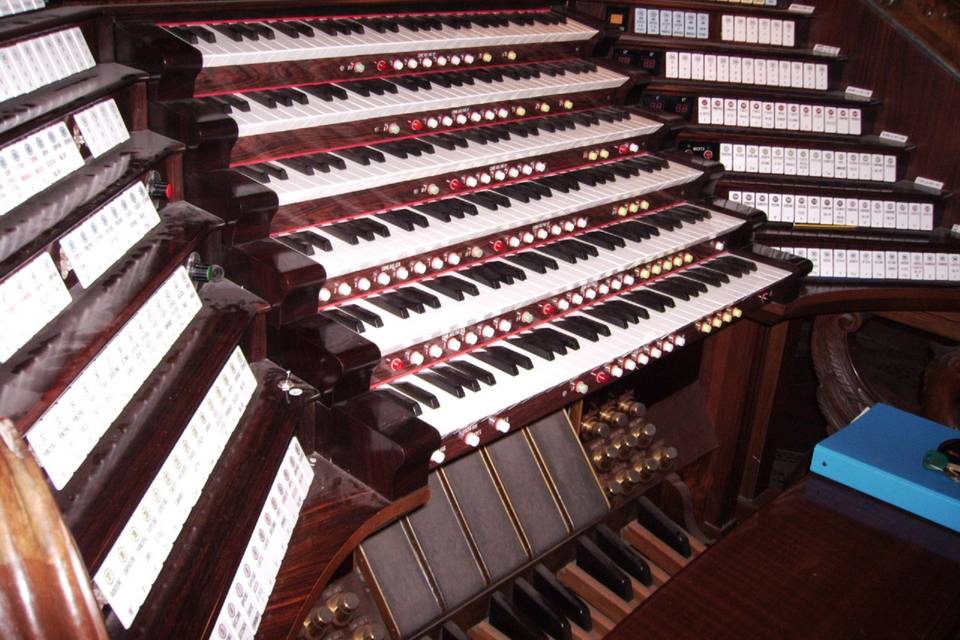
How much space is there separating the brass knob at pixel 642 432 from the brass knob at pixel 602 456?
0.41 feet

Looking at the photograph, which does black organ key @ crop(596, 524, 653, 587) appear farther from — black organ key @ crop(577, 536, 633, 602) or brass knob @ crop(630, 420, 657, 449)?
brass knob @ crop(630, 420, 657, 449)

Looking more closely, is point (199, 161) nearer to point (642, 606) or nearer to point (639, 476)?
point (642, 606)

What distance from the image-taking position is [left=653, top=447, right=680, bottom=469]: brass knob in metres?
3.62

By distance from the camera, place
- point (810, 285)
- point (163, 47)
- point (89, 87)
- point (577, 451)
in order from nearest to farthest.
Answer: point (89, 87), point (163, 47), point (577, 451), point (810, 285)

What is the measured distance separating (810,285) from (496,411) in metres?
2.18

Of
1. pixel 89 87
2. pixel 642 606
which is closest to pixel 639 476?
pixel 642 606

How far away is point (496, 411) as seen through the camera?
94.2 inches

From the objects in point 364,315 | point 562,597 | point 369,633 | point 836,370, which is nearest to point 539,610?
point 562,597

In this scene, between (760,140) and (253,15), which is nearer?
(253,15)

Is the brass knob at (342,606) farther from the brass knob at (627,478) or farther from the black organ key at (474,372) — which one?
the brass knob at (627,478)

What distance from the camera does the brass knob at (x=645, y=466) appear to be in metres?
3.56

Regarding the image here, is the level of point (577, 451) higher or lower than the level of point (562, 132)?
lower

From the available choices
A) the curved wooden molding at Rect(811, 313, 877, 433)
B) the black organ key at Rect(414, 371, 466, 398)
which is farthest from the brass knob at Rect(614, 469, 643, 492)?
the curved wooden molding at Rect(811, 313, 877, 433)

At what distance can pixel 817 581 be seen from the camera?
2203 mm
